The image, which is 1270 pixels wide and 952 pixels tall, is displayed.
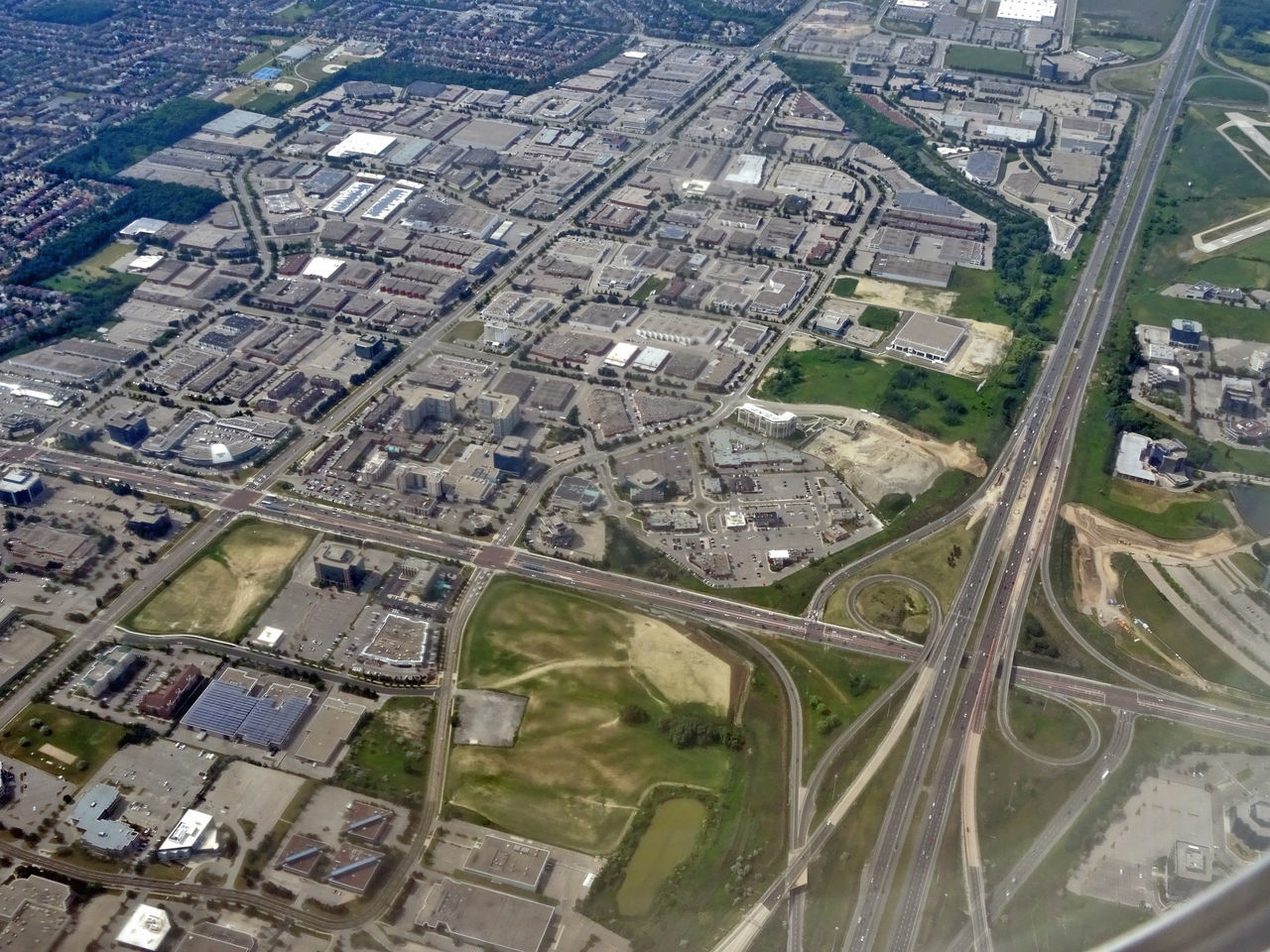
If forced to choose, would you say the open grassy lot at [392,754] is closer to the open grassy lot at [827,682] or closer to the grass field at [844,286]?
the open grassy lot at [827,682]

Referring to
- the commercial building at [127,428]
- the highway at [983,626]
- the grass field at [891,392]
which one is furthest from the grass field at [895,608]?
the commercial building at [127,428]

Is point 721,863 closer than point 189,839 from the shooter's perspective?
Yes

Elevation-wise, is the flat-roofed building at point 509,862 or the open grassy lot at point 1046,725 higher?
the open grassy lot at point 1046,725

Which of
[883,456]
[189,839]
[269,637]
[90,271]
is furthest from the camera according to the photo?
[90,271]

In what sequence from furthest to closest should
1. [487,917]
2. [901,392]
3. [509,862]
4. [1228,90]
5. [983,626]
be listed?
1. [1228,90]
2. [901,392]
3. [983,626]
4. [509,862]
5. [487,917]

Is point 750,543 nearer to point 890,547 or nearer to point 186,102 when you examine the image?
point 890,547

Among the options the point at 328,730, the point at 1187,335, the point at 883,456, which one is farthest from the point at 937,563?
the point at 1187,335

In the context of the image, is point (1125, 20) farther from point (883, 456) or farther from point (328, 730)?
point (328, 730)

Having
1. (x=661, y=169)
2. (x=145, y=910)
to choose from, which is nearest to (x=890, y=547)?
(x=145, y=910)
